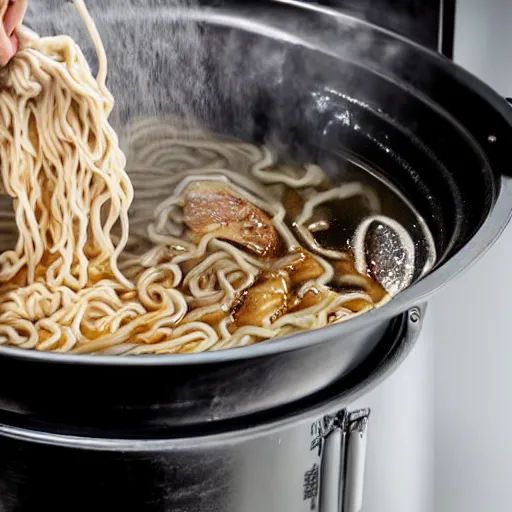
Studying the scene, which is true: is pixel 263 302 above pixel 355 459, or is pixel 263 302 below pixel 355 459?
above

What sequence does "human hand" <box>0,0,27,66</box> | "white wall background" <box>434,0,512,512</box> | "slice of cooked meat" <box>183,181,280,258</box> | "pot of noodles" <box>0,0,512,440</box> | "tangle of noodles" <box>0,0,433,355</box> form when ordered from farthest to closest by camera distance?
"white wall background" <box>434,0,512,512</box>, "slice of cooked meat" <box>183,181,280,258</box>, "tangle of noodles" <box>0,0,433,355</box>, "human hand" <box>0,0,27,66</box>, "pot of noodles" <box>0,0,512,440</box>

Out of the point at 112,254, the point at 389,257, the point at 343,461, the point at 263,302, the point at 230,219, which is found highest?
the point at 230,219

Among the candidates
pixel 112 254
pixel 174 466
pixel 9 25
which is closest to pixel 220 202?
pixel 112 254

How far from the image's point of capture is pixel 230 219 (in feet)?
8.82

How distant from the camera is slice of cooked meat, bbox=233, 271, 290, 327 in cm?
236

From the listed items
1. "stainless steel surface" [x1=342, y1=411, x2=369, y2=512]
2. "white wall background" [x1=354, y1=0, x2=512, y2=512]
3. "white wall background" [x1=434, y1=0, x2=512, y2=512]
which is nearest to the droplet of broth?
"white wall background" [x1=354, y1=0, x2=512, y2=512]

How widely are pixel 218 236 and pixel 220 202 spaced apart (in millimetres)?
118

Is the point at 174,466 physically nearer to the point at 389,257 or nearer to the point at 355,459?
the point at 355,459

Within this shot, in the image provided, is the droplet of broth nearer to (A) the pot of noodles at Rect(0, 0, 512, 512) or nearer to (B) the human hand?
(A) the pot of noodles at Rect(0, 0, 512, 512)

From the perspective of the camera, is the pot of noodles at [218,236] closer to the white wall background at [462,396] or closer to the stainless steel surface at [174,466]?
the stainless steel surface at [174,466]

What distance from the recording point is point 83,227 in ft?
7.90

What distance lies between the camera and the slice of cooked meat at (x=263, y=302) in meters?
2.36

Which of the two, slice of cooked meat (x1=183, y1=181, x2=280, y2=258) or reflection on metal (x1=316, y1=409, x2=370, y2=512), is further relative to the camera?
slice of cooked meat (x1=183, y1=181, x2=280, y2=258)

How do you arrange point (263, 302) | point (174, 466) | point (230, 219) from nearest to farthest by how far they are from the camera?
1. point (174, 466)
2. point (263, 302)
3. point (230, 219)
